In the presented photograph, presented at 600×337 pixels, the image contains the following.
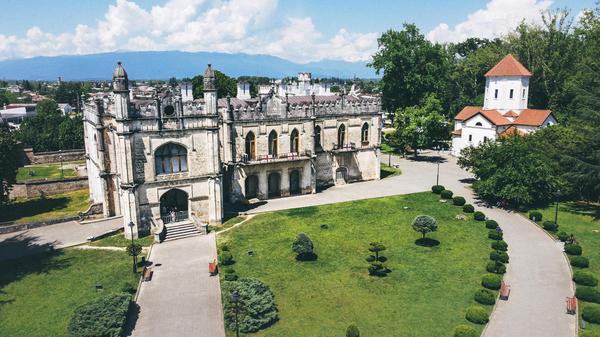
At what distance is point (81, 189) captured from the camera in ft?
188

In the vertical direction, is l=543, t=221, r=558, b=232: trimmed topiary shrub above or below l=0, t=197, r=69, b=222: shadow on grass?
above

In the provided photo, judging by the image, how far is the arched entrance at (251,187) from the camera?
47.0m

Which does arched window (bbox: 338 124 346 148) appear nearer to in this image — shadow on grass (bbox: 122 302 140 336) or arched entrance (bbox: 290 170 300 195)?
arched entrance (bbox: 290 170 300 195)

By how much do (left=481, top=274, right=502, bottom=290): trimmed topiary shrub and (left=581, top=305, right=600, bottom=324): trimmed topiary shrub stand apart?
463 cm

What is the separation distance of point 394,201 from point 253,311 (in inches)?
1030

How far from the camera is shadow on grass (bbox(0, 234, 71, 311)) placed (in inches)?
1244

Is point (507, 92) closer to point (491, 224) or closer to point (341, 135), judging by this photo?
point (341, 135)

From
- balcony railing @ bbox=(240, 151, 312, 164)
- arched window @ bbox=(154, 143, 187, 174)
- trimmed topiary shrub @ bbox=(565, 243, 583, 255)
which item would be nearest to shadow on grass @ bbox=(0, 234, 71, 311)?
arched window @ bbox=(154, 143, 187, 174)

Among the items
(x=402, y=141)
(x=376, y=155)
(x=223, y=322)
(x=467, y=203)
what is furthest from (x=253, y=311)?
(x=402, y=141)

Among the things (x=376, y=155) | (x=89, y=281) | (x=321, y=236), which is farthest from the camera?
(x=376, y=155)

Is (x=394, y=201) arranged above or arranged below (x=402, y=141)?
below

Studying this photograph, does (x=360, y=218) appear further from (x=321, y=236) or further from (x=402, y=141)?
(x=402, y=141)

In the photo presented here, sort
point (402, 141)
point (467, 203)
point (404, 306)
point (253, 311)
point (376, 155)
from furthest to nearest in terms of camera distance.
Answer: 1. point (402, 141)
2. point (376, 155)
3. point (467, 203)
4. point (404, 306)
5. point (253, 311)

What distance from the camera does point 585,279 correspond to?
91.2ft
